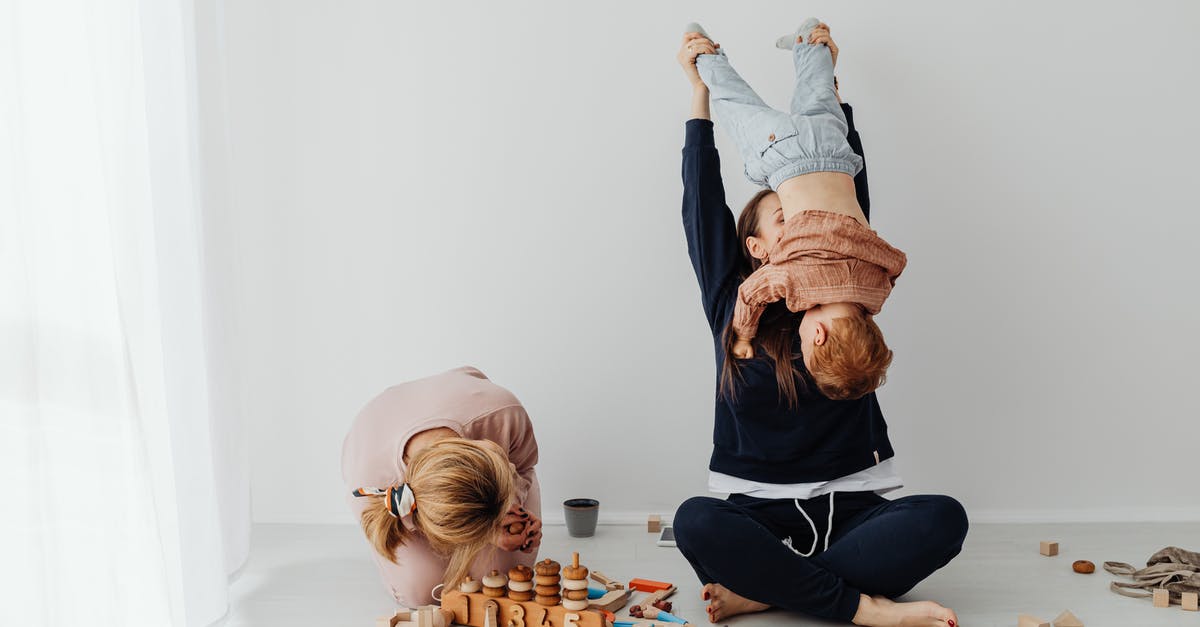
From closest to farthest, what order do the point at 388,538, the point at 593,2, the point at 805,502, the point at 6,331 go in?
1. the point at 6,331
2. the point at 388,538
3. the point at 805,502
4. the point at 593,2

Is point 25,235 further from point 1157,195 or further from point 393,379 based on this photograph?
point 1157,195

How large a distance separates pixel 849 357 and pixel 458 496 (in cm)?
74

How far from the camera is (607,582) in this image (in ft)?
6.17

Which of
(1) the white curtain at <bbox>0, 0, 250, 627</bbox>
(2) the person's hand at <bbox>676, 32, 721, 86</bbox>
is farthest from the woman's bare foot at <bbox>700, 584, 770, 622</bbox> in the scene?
(2) the person's hand at <bbox>676, 32, 721, 86</bbox>

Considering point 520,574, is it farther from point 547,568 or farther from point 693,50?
point 693,50

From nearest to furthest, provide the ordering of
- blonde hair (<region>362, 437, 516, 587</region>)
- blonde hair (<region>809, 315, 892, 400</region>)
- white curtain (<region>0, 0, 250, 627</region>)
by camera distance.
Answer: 1. white curtain (<region>0, 0, 250, 627</region>)
2. blonde hair (<region>362, 437, 516, 587</region>)
3. blonde hair (<region>809, 315, 892, 400</region>)

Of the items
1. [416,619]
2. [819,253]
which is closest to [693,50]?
[819,253]

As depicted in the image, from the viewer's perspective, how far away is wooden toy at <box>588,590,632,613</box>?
170 centimetres

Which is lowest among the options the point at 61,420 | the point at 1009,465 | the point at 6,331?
the point at 1009,465

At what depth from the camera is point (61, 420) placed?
49.6 inches

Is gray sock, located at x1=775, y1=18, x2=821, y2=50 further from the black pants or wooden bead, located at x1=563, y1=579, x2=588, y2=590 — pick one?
wooden bead, located at x1=563, y1=579, x2=588, y2=590

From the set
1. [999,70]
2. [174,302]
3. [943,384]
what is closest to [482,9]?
[174,302]

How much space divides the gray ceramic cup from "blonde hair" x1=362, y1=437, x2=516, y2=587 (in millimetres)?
712

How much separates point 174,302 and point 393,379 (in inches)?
34.6
